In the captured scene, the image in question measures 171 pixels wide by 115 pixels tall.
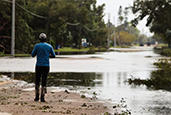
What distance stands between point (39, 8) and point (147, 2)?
26222 millimetres

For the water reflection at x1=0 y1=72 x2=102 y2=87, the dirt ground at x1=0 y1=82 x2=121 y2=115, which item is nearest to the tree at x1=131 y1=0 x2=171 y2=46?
the water reflection at x1=0 y1=72 x2=102 y2=87

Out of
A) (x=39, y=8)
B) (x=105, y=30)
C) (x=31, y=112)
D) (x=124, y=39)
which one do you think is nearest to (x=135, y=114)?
(x=31, y=112)

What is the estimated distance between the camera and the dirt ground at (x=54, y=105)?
23.7 ft

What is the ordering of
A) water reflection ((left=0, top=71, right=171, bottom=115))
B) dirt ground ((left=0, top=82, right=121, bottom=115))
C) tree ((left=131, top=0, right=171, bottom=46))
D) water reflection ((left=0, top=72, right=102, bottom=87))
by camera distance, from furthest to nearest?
tree ((left=131, top=0, right=171, bottom=46)) < water reflection ((left=0, top=72, right=102, bottom=87)) < water reflection ((left=0, top=71, right=171, bottom=115)) < dirt ground ((left=0, top=82, right=121, bottom=115))

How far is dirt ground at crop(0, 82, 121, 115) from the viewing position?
7.24 m

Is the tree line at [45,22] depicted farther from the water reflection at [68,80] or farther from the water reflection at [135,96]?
the water reflection at [135,96]

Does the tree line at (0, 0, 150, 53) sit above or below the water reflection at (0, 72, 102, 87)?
above

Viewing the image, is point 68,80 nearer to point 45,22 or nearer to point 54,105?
point 54,105

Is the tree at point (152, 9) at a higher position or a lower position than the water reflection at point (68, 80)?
higher

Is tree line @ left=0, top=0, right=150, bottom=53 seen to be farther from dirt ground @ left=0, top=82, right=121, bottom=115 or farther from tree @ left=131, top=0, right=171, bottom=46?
dirt ground @ left=0, top=82, right=121, bottom=115

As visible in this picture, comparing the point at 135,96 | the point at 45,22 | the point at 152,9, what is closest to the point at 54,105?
the point at 135,96

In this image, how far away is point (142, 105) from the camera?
909 centimetres

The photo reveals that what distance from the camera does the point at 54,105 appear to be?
8.29 m

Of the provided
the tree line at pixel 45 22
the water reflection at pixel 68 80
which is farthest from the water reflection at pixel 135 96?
the tree line at pixel 45 22
